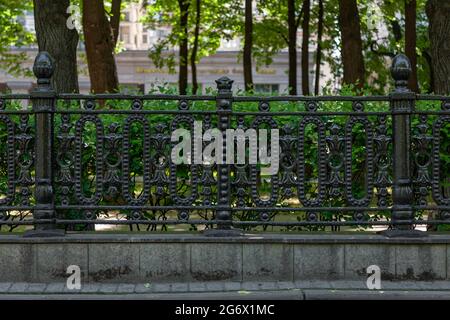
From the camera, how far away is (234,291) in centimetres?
756

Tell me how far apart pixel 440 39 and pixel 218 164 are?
5113 mm

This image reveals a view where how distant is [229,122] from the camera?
27.4ft

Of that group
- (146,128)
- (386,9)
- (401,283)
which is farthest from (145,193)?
(386,9)

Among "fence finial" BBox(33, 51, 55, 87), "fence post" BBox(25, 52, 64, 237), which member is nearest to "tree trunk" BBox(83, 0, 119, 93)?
"fence finial" BBox(33, 51, 55, 87)

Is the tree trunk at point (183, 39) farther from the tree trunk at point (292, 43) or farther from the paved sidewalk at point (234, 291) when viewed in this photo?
the paved sidewalk at point (234, 291)

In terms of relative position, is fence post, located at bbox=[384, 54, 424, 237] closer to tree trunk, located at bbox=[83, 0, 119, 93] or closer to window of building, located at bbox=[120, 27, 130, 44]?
tree trunk, located at bbox=[83, 0, 119, 93]

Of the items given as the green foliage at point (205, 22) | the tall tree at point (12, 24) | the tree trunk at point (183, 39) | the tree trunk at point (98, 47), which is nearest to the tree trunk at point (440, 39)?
the tree trunk at point (98, 47)

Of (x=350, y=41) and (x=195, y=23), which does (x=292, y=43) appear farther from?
(x=350, y=41)

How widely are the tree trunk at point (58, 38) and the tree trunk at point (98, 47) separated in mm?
2901

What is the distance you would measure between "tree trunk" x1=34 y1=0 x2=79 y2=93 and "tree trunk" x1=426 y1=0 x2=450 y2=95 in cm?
568

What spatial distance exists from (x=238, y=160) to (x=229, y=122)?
16.4 inches

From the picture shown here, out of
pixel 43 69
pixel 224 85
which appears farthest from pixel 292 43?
pixel 43 69

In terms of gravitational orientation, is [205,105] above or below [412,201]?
above
